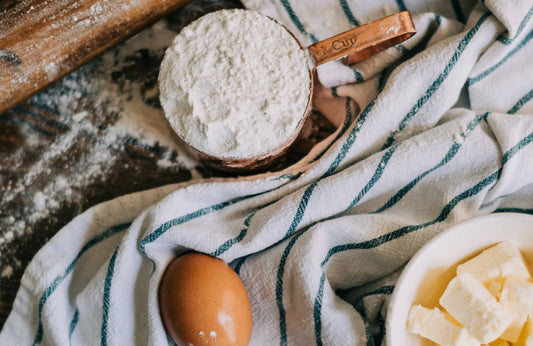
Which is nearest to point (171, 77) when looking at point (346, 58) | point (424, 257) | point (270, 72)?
point (270, 72)

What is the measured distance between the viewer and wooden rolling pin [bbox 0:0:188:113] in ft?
2.41

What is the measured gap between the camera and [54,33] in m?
0.75

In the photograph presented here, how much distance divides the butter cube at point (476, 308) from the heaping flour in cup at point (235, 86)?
0.89ft

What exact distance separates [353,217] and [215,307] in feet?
0.71

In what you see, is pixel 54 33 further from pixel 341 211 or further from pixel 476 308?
pixel 476 308

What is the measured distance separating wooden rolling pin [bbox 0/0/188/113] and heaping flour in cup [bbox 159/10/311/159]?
95 mm

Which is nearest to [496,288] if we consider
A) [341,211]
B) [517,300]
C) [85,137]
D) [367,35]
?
[517,300]

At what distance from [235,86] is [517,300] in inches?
16.5

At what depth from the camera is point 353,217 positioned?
74 centimetres

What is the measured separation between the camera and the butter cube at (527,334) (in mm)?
632

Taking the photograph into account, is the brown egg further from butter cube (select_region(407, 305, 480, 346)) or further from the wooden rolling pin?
the wooden rolling pin

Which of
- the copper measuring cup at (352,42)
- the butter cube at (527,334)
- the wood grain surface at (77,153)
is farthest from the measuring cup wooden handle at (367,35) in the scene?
the butter cube at (527,334)

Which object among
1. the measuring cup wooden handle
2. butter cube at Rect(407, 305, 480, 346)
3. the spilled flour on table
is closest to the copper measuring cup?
the measuring cup wooden handle

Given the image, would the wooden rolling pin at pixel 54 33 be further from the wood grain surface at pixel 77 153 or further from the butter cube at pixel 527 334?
the butter cube at pixel 527 334
